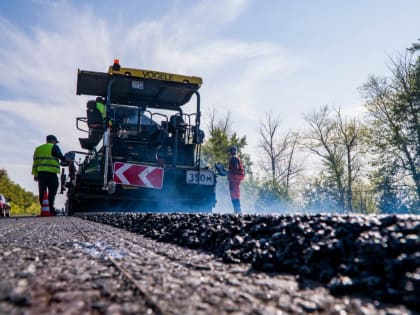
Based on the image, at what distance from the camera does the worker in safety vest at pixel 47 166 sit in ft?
25.4

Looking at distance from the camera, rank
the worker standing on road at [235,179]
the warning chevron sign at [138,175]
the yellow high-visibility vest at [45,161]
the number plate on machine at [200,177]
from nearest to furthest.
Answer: the warning chevron sign at [138,175], the number plate on machine at [200,177], the yellow high-visibility vest at [45,161], the worker standing on road at [235,179]

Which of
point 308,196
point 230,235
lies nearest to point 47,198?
point 230,235

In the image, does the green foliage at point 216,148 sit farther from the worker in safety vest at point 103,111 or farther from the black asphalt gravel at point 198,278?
the black asphalt gravel at point 198,278

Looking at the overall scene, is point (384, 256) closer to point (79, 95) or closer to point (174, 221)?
point (174, 221)

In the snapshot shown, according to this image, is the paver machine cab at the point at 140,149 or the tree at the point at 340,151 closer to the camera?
the paver machine cab at the point at 140,149

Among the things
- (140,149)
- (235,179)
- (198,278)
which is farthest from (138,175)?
(198,278)

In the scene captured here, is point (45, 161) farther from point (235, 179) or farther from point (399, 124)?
point (399, 124)

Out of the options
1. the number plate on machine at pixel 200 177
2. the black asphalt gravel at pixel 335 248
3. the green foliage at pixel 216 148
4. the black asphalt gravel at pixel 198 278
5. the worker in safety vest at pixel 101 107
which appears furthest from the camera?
the green foliage at pixel 216 148

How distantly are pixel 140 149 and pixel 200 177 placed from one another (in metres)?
1.53

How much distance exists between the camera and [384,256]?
1.33m

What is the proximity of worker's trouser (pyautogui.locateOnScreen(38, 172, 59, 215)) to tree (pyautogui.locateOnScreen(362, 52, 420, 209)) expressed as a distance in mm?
17291

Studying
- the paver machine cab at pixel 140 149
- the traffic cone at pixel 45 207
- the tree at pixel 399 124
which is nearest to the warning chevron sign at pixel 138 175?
the paver machine cab at pixel 140 149

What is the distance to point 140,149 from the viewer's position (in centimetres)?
739

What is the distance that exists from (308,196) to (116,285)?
29.0 m
